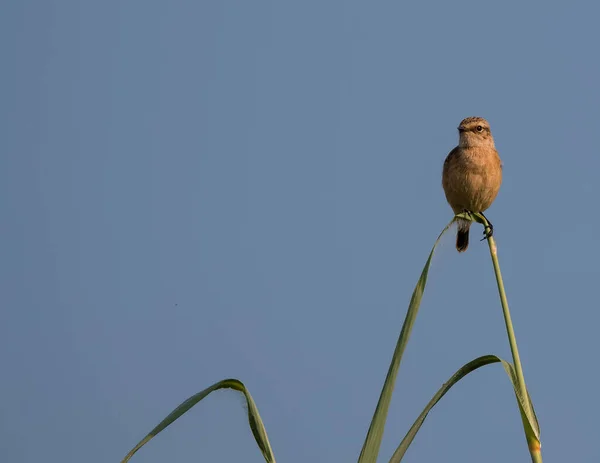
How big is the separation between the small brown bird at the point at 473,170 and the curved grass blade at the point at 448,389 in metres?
3.54

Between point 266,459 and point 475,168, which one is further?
point 475,168

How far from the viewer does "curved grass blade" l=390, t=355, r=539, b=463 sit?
8.88 feet

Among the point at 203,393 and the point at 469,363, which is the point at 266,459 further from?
the point at 469,363

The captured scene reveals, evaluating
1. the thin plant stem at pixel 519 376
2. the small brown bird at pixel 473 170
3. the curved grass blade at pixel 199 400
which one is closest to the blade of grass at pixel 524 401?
the thin plant stem at pixel 519 376

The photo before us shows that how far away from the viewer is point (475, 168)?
6520 mm

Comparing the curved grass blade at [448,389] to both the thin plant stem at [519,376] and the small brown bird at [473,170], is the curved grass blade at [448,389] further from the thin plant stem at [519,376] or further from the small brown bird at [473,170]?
the small brown bird at [473,170]

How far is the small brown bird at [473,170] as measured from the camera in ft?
21.4

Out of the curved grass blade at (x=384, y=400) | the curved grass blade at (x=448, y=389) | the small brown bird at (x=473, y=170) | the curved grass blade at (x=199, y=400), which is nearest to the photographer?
the curved grass blade at (x=384, y=400)

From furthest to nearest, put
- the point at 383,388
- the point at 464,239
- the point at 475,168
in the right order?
the point at 464,239, the point at 475,168, the point at 383,388

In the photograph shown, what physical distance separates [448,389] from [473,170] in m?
3.85

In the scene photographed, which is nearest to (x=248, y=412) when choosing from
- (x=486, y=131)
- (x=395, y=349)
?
(x=395, y=349)

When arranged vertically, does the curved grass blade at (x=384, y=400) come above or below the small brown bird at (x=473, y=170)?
below

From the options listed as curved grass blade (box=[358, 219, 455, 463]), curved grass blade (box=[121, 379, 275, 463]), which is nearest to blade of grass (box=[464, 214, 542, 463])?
curved grass blade (box=[358, 219, 455, 463])

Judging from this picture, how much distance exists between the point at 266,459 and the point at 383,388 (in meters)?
0.49
